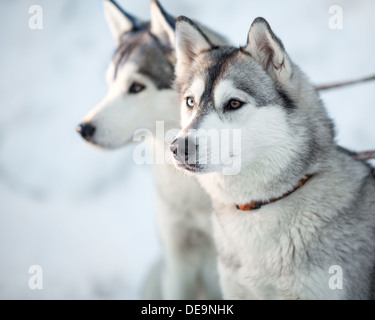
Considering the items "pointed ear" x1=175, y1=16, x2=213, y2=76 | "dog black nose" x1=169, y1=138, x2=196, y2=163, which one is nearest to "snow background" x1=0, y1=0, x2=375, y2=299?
"pointed ear" x1=175, y1=16, x2=213, y2=76

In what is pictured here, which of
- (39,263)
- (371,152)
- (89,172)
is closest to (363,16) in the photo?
(371,152)

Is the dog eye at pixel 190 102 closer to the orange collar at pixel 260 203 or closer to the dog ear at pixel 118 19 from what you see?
the orange collar at pixel 260 203

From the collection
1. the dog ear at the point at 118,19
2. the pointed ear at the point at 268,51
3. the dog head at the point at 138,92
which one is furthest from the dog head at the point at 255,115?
the dog ear at the point at 118,19

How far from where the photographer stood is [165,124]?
9.00ft

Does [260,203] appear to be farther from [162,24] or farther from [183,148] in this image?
[162,24]

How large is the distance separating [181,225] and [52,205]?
2217mm

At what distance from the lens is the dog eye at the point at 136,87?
2.71 m

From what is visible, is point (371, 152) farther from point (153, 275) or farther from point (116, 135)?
point (153, 275)

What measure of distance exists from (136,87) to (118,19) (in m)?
0.65

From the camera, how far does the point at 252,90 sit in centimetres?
199

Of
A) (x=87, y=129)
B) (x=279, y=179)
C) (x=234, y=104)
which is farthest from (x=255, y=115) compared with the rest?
(x=87, y=129)

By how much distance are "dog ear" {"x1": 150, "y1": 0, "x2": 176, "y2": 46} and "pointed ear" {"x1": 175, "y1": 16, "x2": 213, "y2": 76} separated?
0.28 metres

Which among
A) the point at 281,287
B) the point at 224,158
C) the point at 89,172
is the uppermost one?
the point at 89,172

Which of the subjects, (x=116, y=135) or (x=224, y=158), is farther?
(x=116, y=135)
